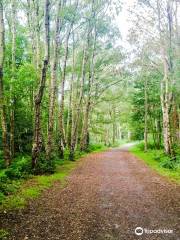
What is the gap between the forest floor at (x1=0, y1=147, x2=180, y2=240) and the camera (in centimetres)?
666

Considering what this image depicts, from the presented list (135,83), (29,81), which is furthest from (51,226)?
(135,83)

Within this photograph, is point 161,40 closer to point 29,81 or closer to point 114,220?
point 29,81

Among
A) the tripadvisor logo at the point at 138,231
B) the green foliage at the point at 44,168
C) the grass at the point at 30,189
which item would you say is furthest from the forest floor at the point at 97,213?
the green foliage at the point at 44,168

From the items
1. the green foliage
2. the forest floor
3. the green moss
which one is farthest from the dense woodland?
the green moss

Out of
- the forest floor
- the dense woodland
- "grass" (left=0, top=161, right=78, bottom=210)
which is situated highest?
the dense woodland

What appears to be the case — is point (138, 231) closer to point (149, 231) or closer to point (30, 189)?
point (149, 231)

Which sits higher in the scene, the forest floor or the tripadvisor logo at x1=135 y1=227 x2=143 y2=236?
the forest floor

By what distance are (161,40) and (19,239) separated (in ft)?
58.4

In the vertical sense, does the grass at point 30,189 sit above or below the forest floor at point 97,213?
above

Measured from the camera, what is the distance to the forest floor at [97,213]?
21.9 feet

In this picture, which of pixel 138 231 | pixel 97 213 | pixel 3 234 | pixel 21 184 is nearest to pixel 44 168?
pixel 21 184

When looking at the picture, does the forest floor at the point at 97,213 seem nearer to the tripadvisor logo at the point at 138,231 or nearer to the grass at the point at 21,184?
the tripadvisor logo at the point at 138,231

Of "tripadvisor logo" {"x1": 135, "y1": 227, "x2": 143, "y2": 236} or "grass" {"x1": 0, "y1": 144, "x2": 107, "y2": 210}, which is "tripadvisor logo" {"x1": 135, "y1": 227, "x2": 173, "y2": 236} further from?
"grass" {"x1": 0, "y1": 144, "x2": 107, "y2": 210}

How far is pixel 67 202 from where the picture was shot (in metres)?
9.41
